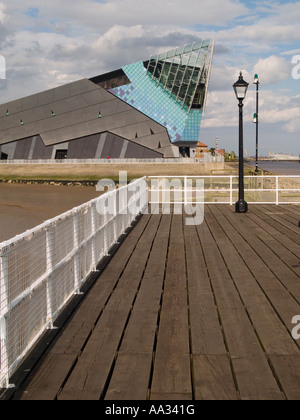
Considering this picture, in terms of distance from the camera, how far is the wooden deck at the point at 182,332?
426cm

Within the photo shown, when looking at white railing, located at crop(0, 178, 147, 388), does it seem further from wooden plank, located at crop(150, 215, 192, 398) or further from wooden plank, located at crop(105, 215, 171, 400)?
wooden plank, located at crop(150, 215, 192, 398)

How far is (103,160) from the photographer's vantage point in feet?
260

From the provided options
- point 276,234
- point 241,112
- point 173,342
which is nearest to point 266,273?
point 173,342

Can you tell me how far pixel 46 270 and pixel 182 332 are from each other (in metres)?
1.52

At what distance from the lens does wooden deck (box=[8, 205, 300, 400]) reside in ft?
14.0

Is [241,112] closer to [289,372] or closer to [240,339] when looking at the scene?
[240,339]

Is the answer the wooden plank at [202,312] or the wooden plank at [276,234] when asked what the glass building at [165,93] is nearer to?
the wooden plank at [276,234]

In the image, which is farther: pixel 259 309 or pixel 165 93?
pixel 165 93

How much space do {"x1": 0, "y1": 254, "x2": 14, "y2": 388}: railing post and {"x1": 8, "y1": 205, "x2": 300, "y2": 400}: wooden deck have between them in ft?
0.52

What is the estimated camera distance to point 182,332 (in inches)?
222

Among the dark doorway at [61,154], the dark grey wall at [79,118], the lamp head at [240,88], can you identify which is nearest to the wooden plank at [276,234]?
the lamp head at [240,88]

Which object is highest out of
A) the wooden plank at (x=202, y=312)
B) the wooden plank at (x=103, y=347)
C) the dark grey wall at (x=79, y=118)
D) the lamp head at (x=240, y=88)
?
the dark grey wall at (x=79, y=118)

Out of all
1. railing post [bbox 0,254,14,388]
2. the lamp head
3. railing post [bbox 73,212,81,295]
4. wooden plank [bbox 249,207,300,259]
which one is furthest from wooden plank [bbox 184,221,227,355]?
the lamp head
